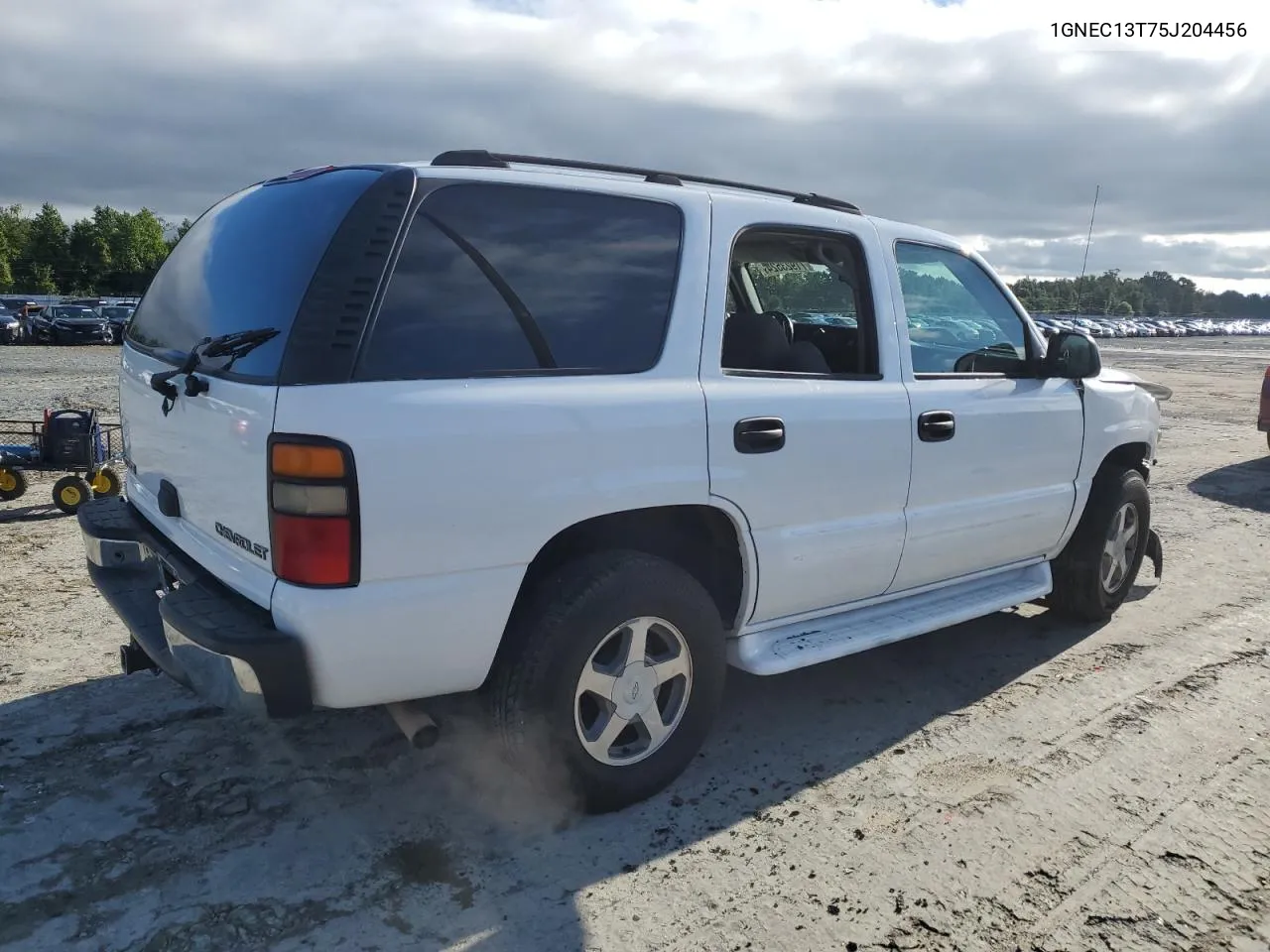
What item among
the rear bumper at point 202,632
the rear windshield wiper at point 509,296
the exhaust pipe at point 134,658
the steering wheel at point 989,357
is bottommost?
the exhaust pipe at point 134,658

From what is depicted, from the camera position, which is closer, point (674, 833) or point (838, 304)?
point (674, 833)

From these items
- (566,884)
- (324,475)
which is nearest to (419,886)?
(566,884)

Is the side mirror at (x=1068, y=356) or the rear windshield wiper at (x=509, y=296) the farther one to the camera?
the side mirror at (x=1068, y=356)

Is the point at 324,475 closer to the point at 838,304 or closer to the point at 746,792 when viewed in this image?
the point at 746,792

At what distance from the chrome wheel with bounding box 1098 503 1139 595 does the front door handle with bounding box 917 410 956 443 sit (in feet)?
5.11

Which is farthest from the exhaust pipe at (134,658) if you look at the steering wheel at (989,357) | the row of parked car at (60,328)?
the row of parked car at (60,328)

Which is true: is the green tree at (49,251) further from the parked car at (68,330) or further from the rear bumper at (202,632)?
the rear bumper at (202,632)

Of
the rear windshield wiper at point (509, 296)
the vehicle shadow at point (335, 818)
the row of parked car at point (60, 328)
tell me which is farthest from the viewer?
the row of parked car at point (60, 328)

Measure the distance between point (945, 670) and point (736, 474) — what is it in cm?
188

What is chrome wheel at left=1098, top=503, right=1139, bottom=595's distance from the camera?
485cm

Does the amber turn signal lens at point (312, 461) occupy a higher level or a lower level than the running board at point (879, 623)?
higher

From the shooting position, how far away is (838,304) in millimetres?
4004

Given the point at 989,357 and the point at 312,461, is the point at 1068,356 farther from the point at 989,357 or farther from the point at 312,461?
the point at 312,461

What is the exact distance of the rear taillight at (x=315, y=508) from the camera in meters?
2.41
